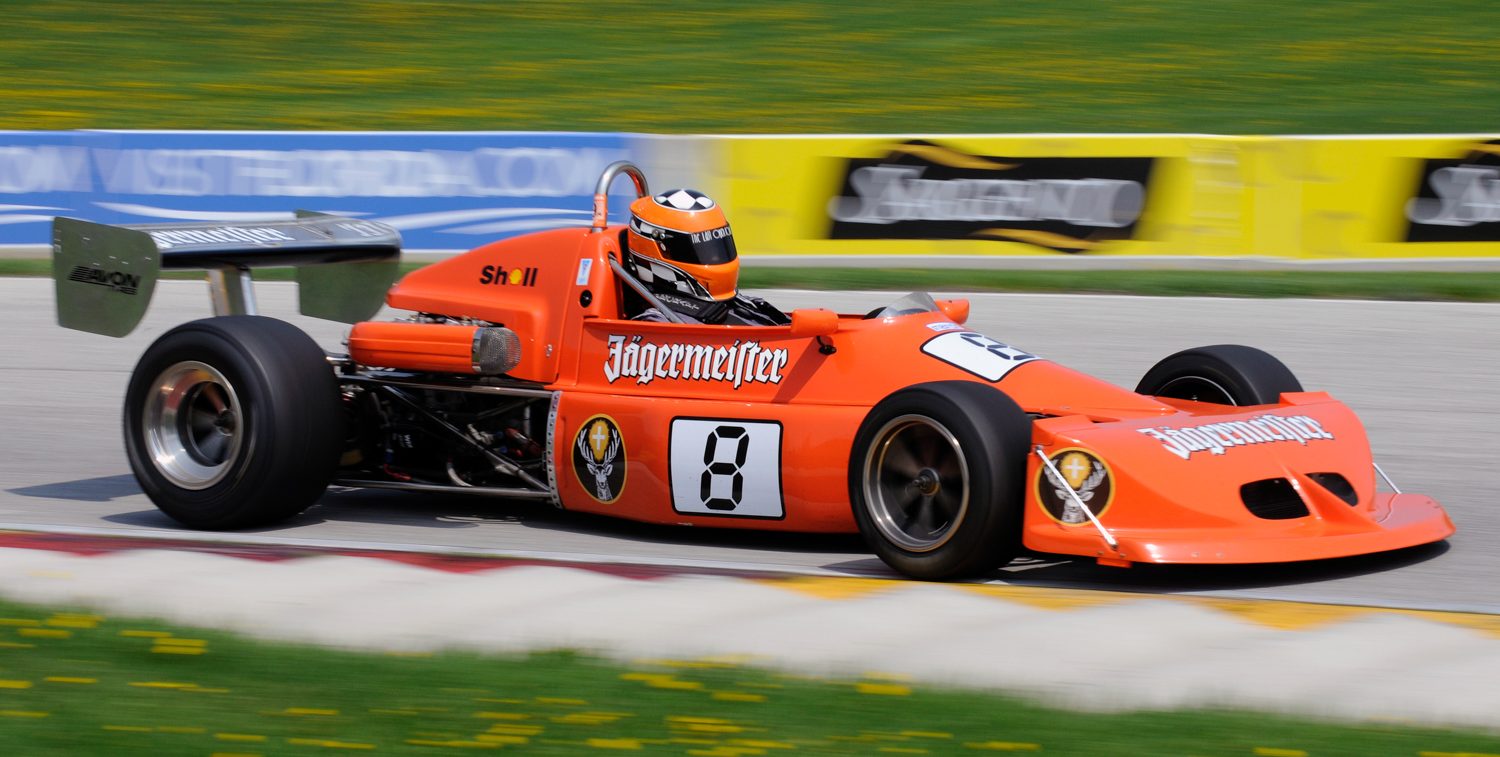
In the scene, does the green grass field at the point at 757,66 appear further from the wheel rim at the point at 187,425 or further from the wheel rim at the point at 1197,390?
the wheel rim at the point at 187,425

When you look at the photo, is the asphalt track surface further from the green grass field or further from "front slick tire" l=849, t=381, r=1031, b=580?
the green grass field

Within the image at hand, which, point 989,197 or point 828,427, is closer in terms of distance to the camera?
point 828,427

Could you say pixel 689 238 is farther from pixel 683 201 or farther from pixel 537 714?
pixel 537 714

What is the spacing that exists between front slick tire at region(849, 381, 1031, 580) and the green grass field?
49.3ft

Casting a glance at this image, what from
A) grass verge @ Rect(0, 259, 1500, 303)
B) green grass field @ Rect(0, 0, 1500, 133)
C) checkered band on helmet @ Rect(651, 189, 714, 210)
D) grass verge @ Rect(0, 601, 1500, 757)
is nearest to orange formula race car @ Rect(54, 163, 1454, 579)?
checkered band on helmet @ Rect(651, 189, 714, 210)

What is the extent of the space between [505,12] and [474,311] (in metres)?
21.9

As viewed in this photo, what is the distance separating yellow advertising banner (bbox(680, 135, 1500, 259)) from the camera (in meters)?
14.2

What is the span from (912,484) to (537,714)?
2.05m

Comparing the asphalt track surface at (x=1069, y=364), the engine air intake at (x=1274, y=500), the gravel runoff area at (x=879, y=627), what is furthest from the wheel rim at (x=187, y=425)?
the engine air intake at (x=1274, y=500)

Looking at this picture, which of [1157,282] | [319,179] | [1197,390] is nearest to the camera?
[1197,390]

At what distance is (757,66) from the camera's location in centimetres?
2492

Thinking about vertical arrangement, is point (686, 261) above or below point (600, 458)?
above

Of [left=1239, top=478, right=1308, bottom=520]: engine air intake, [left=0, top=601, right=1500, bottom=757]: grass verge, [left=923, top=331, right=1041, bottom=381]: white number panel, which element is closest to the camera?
[left=0, top=601, right=1500, bottom=757]: grass verge

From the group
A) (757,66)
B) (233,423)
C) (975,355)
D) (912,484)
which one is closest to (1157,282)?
(975,355)
